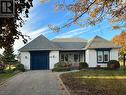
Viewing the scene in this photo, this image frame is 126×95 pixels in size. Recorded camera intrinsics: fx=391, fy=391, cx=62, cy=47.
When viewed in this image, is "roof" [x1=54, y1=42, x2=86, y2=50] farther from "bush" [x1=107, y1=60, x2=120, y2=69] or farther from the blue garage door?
"bush" [x1=107, y1=60, x2=120, y2=69]

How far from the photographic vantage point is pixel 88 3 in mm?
18953

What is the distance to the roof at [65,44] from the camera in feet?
195

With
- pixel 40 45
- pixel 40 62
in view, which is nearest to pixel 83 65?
pixel 40 62

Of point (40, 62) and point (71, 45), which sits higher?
point (71, 45)

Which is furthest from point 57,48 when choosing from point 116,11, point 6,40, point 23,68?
point 116,11

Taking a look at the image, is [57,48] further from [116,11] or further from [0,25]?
[116,11]

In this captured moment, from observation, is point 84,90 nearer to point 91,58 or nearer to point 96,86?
point 96,86

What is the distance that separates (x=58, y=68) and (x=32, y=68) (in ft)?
27.0

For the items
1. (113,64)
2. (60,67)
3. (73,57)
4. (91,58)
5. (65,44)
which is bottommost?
(60,67)

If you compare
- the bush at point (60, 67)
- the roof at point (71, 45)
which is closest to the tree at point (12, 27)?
the bush at point (60, 67)

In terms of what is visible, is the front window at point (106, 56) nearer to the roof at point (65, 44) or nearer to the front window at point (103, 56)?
the front window at point (103, 56)

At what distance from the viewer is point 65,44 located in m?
63.9

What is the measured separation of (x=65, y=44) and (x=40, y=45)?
5349 millimetres

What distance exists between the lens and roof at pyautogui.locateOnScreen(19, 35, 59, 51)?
5925cm
